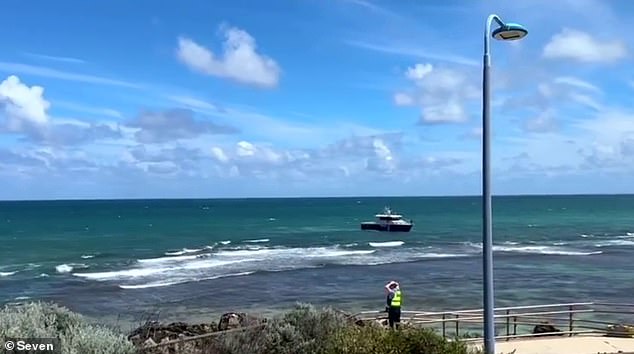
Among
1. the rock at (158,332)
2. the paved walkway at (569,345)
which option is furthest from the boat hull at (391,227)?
the paved walkway at (569,345)

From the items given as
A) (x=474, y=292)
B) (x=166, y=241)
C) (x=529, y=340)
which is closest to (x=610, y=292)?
(x=474, y=292)

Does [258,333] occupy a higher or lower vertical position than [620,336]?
higher

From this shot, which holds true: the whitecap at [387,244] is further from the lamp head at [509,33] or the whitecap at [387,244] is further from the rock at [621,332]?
the lamp head at [509,33]

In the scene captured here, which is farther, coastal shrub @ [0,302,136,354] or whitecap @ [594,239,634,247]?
whitecap @ [594,239,634,247]

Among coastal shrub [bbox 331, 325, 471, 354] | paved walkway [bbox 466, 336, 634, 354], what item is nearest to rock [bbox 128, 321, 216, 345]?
coastal shrub [bbox 331, 325, 471, 354]

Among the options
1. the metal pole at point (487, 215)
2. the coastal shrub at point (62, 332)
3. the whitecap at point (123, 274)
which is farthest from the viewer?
the whitecap at point (123, 274)

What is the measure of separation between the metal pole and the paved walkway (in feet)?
16.1

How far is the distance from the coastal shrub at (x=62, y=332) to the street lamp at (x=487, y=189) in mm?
4624

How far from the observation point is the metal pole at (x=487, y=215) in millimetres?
9234

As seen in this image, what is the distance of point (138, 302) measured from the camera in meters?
32.1

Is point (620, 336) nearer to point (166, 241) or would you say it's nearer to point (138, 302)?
point (138, 302)

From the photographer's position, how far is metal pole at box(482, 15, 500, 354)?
9234mm

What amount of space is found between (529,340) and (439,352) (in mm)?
9425

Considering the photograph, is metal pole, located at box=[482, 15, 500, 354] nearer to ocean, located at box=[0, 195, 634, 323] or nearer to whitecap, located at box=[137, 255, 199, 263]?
ocean, located at box=[0, 195, 634, 323]
